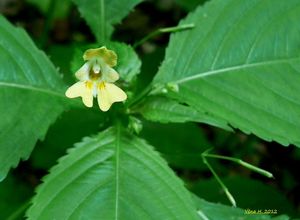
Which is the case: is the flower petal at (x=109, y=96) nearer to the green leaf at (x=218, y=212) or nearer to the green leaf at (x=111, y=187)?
the green leaf at (x=111, y=187)

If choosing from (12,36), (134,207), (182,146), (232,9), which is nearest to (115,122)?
(134,207)

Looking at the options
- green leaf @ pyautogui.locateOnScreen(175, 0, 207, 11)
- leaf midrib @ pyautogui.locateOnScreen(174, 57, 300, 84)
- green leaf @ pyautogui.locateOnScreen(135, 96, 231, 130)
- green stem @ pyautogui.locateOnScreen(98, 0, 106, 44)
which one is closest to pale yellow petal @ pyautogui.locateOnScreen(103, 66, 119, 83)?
green leaf @ pyautogui.locateOnScreen(135, 96, 231, 130)

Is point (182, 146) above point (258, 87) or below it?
above

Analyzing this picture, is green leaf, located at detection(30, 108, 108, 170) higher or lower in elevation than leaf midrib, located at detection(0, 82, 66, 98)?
higher

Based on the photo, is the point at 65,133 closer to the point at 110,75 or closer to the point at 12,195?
the point at 12,195

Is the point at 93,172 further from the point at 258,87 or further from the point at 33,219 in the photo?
the point at 258,87

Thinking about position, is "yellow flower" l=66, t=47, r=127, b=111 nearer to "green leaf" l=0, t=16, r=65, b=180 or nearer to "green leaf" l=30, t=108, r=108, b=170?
"green leaf" l=0, t=16, r=65, b=180

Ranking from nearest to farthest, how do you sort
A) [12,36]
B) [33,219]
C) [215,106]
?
[33,219], [215,106], [12,36]

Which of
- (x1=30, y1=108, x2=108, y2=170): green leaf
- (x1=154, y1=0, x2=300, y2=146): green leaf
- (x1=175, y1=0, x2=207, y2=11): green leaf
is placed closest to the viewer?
(x1=154, y1=0, x2=300, y2=146): green leaf
